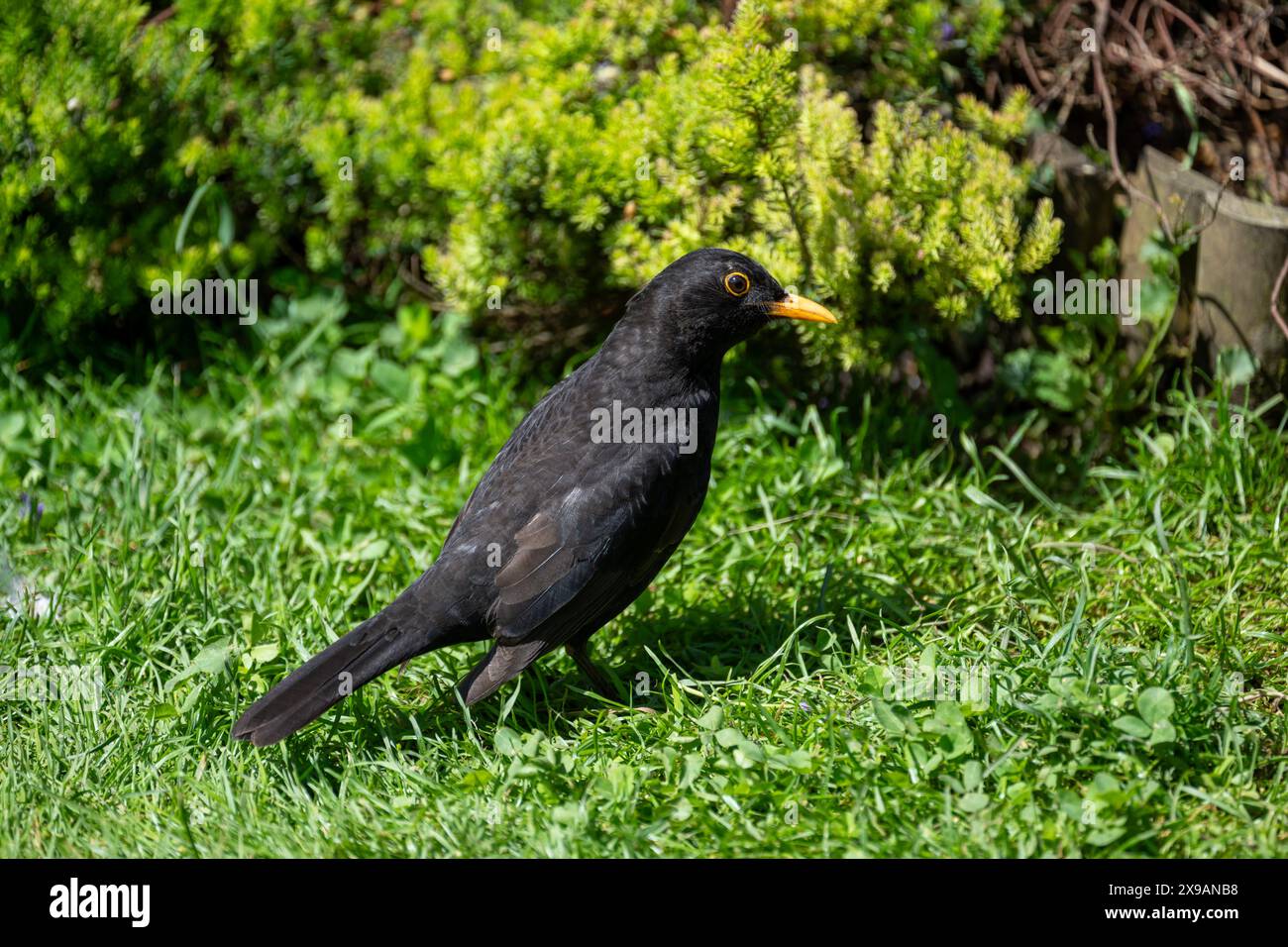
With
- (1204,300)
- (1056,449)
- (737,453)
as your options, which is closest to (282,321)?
(737,453)

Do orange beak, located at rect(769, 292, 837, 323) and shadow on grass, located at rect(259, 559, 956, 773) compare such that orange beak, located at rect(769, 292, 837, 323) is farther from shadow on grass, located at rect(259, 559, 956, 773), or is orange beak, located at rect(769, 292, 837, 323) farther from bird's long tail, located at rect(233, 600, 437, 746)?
bird's long tail, located at rect(233, 600, 437, 746)

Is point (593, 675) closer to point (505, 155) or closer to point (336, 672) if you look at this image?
point (336, 672)

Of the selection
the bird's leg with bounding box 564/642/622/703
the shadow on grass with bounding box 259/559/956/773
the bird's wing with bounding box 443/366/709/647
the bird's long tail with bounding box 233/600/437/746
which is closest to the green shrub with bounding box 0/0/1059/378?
the shadow on grass with bounding box 259/559/956/773

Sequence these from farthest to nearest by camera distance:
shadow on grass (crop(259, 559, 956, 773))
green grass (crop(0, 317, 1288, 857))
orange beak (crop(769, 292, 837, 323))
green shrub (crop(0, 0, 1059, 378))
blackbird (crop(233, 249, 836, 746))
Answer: green shrub (crop(0, 0, 1059, 378)) < orange beak (crop(769, 292, 837, 323)) < shadow on grass (crop(259, 559, 956, 773)) < blackbird (crop(233, 249, 836, 746)) < green grass (crop(0, 317, 1288, 857))

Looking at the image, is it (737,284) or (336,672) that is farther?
(737,284)

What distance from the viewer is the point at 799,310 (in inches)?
162

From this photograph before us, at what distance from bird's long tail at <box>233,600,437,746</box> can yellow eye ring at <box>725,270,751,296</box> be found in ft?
4.63

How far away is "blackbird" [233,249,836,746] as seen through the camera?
11.6ft

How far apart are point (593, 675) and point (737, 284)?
134cm

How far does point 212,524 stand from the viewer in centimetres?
480

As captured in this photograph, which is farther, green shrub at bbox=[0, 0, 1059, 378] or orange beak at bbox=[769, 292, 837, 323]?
green shrub at bbox=[0, 0, 1059, 378]

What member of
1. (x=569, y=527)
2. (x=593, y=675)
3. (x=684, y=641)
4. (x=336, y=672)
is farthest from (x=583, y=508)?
(x=336, y=672)

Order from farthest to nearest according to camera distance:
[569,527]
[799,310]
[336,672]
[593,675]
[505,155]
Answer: [505,155]
[799,310]
[593,675]
[569,527]
[336,672]

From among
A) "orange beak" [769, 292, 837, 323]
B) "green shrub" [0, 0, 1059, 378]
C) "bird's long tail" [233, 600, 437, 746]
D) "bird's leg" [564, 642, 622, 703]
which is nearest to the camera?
"bird's long tail" [233, 600, 437, 746]
